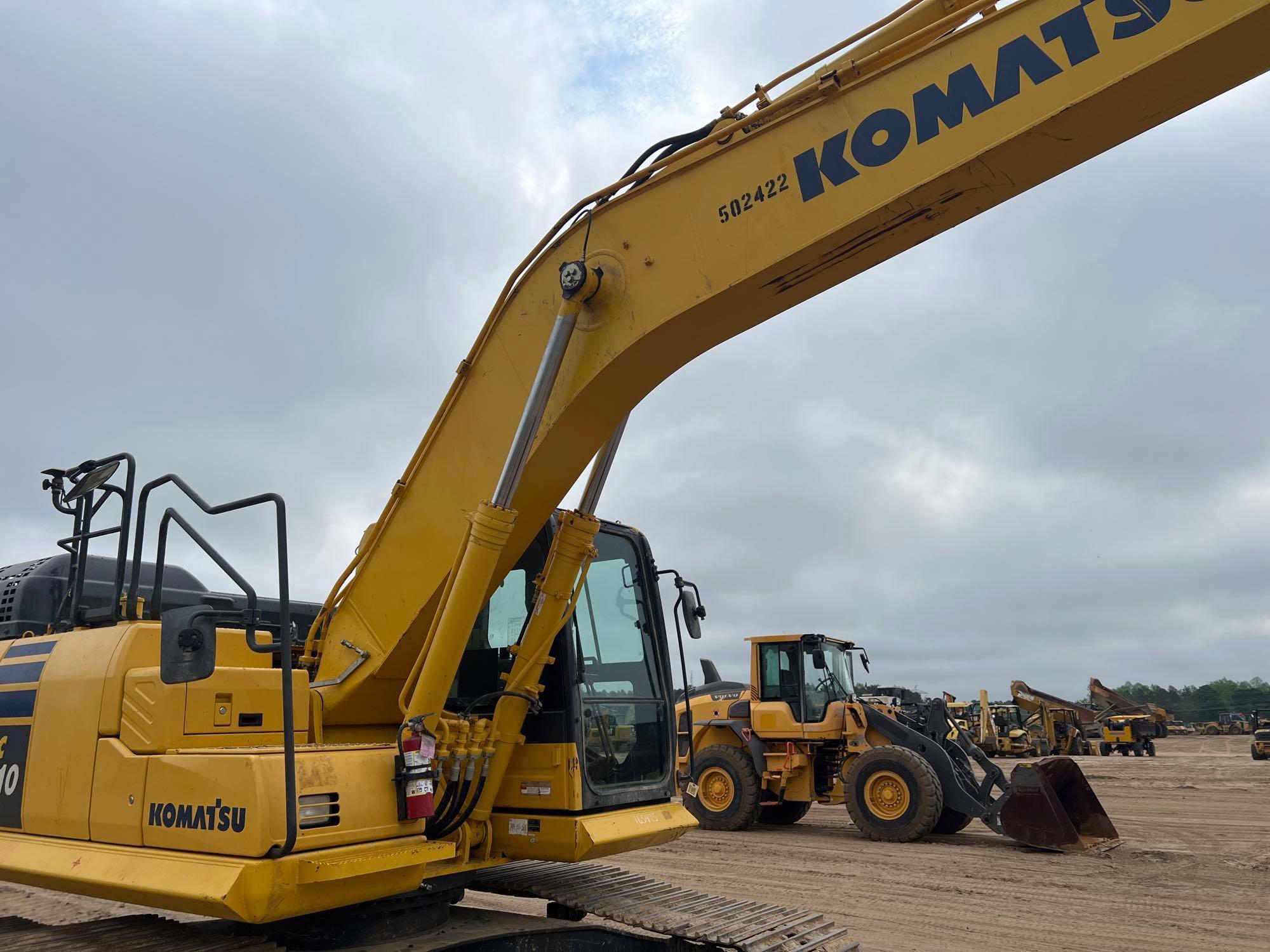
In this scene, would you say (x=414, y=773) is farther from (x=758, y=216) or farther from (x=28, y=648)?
(x=758, y=216)

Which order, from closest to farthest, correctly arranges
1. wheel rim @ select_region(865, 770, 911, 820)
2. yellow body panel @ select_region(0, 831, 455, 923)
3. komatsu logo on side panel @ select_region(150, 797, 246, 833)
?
1. yellow body panel @ select_region(0, 831, 455, 923)
2. komatsu logo on side panel @ select_region(150, 797, 246, 833)
3. wheel rim @ select_region(865, 770, 911, 820)

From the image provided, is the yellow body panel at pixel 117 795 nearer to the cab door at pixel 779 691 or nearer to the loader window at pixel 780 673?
the cab door at pixel 779 691

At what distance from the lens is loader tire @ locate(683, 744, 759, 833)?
41.9 ft

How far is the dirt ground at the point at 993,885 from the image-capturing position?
6891 millimetres

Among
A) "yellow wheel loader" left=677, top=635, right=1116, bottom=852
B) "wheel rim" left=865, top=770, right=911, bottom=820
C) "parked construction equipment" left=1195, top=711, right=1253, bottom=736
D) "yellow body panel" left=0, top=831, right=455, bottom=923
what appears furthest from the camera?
"parked construction equipment" left=1195, top=711, right=1253, bottom=736

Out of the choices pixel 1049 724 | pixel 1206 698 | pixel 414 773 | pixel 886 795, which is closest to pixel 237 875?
pixel 414 773

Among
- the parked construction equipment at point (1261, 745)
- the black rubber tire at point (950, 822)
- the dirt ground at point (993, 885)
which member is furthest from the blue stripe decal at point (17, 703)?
the parked construction equipment at point (1261, 745)

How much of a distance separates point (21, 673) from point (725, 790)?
32.2 feet

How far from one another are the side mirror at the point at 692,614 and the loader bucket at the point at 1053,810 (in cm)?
649

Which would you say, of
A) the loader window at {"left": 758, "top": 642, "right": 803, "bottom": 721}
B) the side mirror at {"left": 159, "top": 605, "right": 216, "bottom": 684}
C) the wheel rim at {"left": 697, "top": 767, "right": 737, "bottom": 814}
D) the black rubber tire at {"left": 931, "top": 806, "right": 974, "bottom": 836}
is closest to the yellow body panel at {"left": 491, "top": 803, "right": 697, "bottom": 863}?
the side mirror at {"left": 159, "top": 605, "right": 216, "bottom": 684}

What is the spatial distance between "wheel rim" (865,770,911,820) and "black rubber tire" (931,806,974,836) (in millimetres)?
696

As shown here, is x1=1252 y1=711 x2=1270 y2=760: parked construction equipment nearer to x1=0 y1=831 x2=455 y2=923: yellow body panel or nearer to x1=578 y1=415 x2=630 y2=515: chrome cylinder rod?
x1=578 y1=415 x2=630 y2=515: chrome cylinder rod

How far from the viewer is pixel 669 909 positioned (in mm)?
5000

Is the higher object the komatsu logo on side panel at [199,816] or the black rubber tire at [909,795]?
the komatsu logo on side panel at [199,816]
